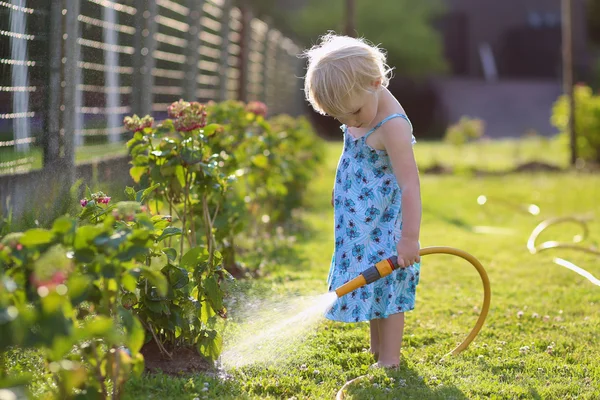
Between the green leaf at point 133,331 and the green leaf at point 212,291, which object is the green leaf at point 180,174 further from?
the green leaf at point 133,331

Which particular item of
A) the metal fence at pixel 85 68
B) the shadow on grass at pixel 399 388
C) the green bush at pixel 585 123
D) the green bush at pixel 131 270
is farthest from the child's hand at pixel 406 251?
the green bush at pixel 585 123

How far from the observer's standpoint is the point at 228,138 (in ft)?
14.5

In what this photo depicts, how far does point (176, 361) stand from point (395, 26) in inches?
922

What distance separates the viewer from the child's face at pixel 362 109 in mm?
2627

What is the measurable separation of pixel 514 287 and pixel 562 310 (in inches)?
19.8

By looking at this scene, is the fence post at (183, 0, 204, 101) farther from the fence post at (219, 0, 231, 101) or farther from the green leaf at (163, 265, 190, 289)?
the green leaf at (163, 265, 190, 289)

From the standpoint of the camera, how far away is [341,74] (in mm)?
2574

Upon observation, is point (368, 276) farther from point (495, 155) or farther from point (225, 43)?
point (495, 155)

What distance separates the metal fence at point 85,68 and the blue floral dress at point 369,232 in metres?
1.19

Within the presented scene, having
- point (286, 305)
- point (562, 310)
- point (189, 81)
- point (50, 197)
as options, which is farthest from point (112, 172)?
point (189, 81)

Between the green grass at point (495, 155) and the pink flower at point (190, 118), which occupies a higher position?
the pink flower at point (190, 118)

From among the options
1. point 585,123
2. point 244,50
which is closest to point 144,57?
point 244,50

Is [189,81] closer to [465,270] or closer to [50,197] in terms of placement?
[465,270]

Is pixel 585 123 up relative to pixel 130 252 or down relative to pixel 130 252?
up
